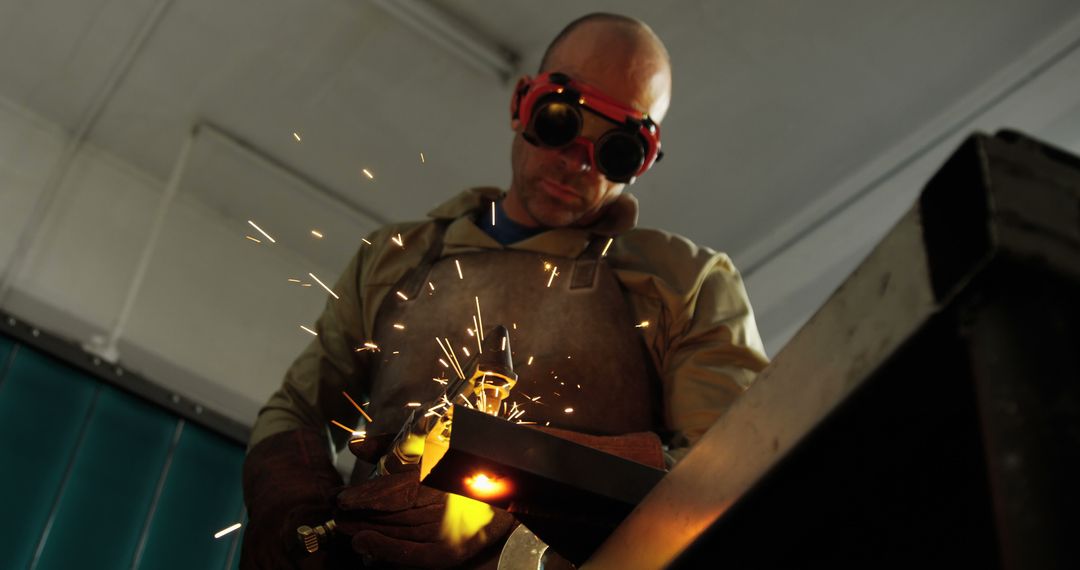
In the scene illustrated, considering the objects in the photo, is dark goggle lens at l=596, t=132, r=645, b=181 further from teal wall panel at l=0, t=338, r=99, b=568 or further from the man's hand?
teal wall panel at l=0, t=338, r=99, b=568

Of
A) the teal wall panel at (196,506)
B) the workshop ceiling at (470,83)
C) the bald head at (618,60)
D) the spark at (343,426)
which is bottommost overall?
the spark at (343,426)

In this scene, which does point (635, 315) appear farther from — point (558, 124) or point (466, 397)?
point (466, 397)

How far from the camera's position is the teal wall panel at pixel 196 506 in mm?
3338

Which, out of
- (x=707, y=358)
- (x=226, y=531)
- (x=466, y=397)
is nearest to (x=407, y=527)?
(x=466, y=397)

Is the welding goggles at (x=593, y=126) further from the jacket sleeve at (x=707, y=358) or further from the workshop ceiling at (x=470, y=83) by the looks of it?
the workshop ceiling at (x=470, y=83)

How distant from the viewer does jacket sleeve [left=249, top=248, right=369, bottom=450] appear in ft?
6.99

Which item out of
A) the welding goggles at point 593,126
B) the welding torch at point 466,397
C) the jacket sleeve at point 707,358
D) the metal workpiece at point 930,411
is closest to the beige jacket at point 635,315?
the jacket sleeve at point 707,358

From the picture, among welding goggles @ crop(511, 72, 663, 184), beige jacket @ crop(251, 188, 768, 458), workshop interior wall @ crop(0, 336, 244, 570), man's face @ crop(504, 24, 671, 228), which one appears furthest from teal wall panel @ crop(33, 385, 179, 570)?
welding goggles @ crop(511, 72, 663, 184)

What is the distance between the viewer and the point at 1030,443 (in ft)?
2.04

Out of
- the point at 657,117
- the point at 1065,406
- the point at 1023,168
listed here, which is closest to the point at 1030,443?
the point at 1065,406

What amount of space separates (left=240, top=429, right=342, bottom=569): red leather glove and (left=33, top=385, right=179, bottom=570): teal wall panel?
1456mm

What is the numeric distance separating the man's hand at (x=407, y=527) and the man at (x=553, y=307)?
0.08m

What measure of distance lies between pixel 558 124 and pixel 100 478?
203cm

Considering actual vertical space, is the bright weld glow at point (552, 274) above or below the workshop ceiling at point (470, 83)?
below
